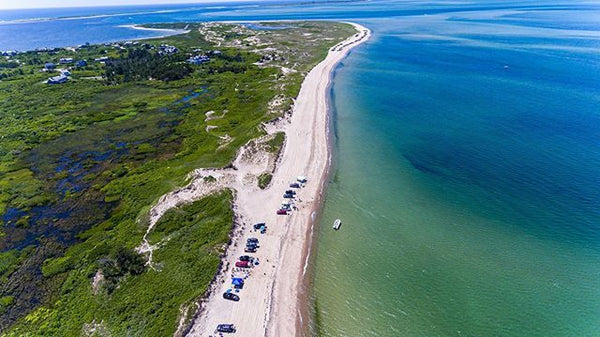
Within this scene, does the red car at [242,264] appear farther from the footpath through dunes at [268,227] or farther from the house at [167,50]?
the house at [167,50]

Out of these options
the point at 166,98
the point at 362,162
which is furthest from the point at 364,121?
the point at 166,98

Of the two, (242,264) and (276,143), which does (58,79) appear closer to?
(276,143)

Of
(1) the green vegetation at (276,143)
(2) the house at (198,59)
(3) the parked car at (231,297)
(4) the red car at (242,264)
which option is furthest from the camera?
(2) the house at (198,59)

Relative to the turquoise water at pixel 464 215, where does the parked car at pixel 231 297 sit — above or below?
below

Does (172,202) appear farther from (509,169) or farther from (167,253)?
(509,169)

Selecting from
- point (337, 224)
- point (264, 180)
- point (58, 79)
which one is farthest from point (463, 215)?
point (58, 79)

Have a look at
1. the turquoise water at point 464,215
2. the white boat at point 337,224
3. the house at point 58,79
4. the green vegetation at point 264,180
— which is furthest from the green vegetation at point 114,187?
the turquoise water at point 464,215

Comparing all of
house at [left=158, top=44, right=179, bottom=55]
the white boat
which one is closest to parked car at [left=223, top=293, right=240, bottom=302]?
the white boat
